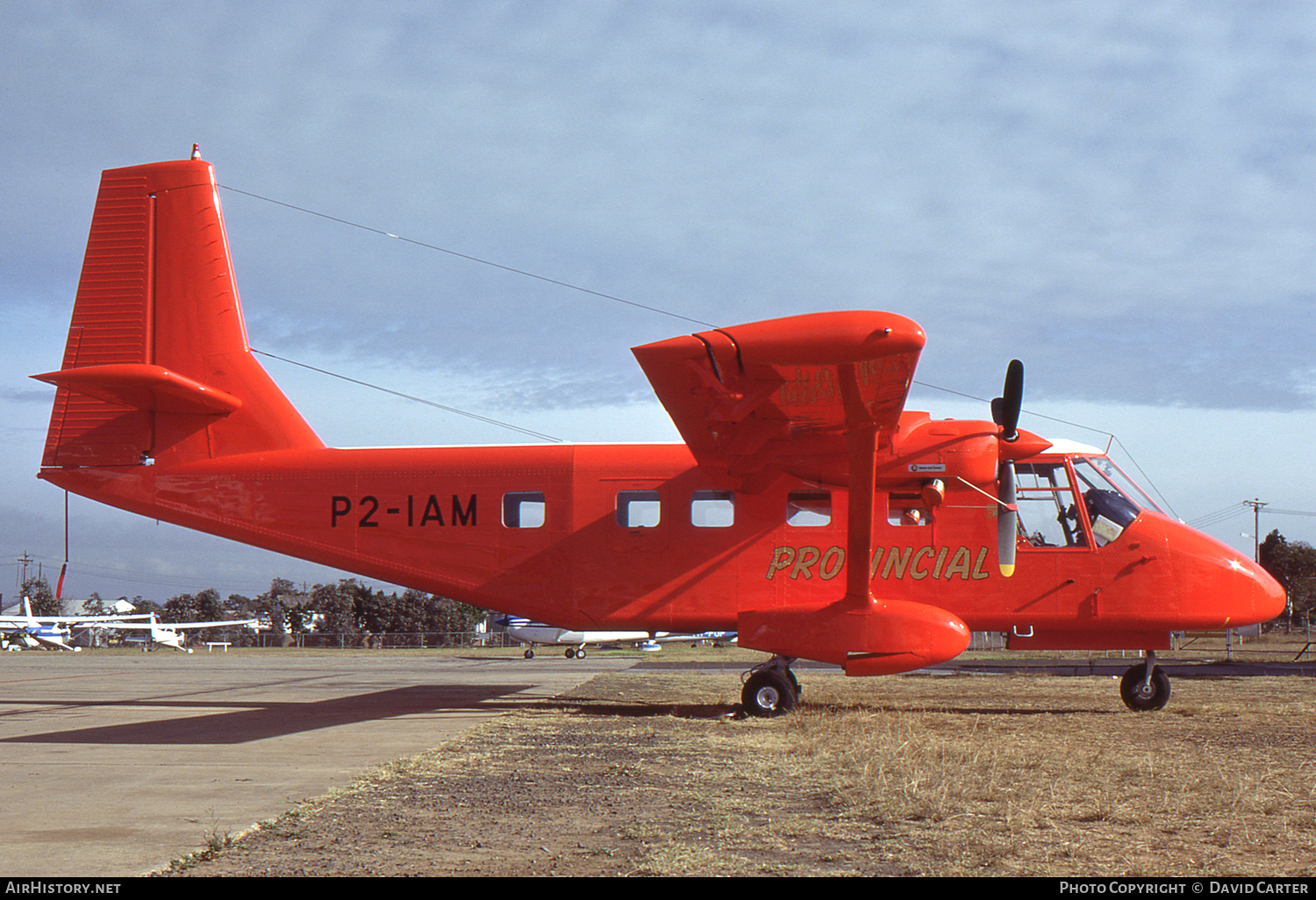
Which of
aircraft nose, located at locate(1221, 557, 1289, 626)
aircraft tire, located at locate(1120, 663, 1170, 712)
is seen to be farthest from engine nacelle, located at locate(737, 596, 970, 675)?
aircraft nose, located at locate(1221, 557, 1289, 626)

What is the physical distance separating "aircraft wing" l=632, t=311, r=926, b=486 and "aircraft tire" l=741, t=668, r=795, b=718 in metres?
2.41

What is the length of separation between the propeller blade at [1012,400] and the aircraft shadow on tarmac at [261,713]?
7524 millimetres

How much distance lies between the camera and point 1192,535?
1227cm

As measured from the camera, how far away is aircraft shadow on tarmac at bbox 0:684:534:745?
33.4 feet

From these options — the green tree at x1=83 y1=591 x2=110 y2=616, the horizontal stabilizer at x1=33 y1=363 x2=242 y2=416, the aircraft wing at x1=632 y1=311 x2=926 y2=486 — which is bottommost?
the green tree at x1=83 y1=591 x2=110 y2=616

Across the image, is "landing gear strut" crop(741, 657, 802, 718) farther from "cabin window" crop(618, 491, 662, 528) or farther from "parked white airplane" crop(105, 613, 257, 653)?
"parked white airplane" crop(105, 613, 257, 653)

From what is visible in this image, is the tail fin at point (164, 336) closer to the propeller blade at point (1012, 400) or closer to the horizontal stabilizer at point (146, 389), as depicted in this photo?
the horizontal stabilizer at point (146, 389)

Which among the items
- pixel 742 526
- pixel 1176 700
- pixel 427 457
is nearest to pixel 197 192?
pixel 427 457

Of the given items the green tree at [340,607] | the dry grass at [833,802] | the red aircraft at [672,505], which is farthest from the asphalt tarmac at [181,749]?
→ the green tree at [340,607]

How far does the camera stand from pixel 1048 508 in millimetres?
12273

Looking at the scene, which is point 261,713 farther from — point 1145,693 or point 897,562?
point 1145,693

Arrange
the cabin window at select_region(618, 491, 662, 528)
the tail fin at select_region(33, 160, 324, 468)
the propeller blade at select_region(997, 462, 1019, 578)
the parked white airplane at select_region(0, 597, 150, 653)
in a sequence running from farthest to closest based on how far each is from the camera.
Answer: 1. the parked white airplane at select_region(0, 597, 150, 653)
2. the tail fin at select_region(33, 160, 324, 468)
3. the cabin window at select_region(618, 491, 662, 528)
4. the propeller blade at select_region(997, 462, 1019, 578)

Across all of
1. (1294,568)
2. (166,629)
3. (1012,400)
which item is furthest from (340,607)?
(1012,400)

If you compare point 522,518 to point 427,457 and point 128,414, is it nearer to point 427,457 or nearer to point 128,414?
point 427,457
